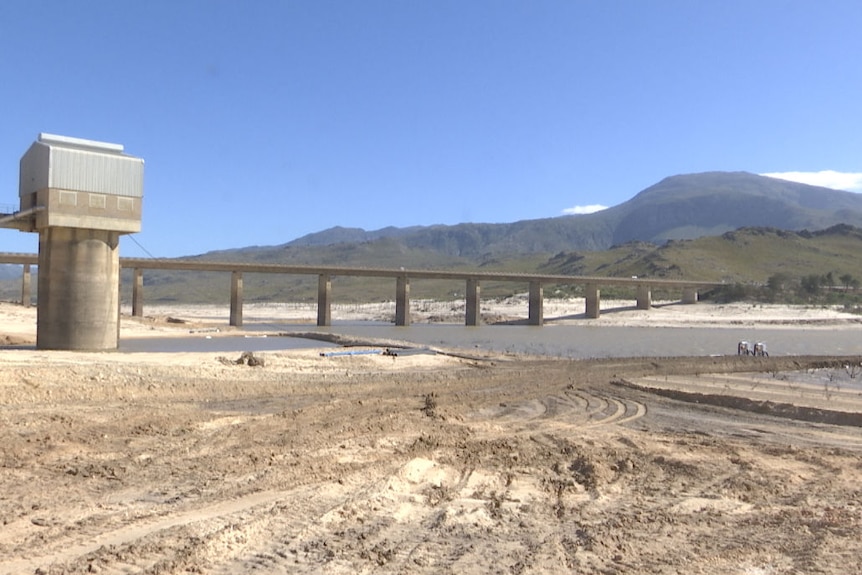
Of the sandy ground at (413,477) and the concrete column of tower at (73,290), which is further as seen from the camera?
the concrete column of tower at (73,290)

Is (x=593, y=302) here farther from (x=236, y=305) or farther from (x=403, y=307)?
(x=236, y=305)

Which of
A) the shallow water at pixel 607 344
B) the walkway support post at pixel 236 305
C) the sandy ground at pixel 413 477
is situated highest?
the walkway support post at pixel 236 305

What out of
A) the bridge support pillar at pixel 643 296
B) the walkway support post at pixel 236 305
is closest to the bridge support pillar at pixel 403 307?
the walkway support post at pixel 236 305

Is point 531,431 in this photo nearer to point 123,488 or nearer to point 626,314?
point 123,488

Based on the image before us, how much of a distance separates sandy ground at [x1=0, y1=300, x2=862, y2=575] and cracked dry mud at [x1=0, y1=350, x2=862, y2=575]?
0.04 m

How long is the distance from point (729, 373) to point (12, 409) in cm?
2536

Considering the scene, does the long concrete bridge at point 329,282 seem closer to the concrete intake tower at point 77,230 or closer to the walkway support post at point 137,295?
the walkway support post at point 137,295

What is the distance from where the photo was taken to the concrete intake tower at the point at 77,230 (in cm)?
3328

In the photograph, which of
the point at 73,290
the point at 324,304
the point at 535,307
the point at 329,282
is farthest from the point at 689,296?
the point at 73,290

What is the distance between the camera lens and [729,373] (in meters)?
30.5

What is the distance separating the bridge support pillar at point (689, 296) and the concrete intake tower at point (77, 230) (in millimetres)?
91620

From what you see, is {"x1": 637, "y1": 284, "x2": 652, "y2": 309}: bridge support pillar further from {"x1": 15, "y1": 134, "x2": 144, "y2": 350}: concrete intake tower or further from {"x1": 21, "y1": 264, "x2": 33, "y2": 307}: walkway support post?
{"x1": 15, "y1": 134, "x2": 144, "y2": 350}: concrete intake tower

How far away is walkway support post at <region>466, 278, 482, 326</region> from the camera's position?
316 feet

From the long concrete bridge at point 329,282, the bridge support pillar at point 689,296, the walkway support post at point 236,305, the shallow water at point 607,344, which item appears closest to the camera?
the shallow water at point 607,344
